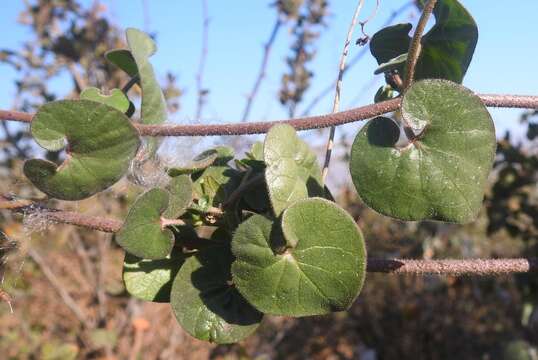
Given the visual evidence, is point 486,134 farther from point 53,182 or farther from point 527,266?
point 53,182

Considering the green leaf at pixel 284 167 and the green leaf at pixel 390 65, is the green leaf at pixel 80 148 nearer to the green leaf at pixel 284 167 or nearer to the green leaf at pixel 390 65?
the green leaf at pixel 284 167

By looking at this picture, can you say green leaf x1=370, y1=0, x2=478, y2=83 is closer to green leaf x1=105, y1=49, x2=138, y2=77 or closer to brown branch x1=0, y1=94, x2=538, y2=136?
brown branch x1=0, y1=94, x2=538, y2=136

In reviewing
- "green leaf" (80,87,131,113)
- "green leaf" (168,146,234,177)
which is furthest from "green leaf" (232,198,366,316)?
"green leaf" (80,87,131,113)

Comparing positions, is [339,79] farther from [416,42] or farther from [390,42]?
[416,42]

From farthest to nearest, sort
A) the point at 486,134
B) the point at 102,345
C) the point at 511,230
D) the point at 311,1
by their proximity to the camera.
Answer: the point at 102,345 → the point at 511,230 → the point at 311,1 → the point at 486,134

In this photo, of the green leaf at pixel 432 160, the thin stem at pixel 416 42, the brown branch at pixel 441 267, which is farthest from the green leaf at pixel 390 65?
the brown branch at pixel 441 267

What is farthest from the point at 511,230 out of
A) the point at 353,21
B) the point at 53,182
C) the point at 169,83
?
the point at 53,182
